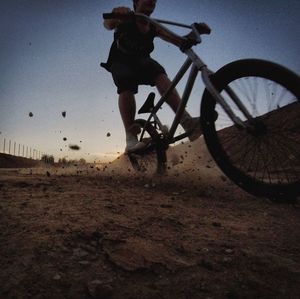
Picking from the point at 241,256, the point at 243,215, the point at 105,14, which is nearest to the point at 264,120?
the point at 243,215

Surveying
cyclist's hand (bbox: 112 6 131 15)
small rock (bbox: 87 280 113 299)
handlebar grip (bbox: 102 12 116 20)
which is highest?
cyclist's hand (bbox: 112 6 131 15)

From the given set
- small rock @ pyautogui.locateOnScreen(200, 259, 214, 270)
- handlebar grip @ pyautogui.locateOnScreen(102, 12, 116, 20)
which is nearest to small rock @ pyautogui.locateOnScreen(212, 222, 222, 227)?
small rock @ pyautogui.locateOnScreen(200, 259, 214, 270)

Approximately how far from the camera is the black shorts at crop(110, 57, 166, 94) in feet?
15.8

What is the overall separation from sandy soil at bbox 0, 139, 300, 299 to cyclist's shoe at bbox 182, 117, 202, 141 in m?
0.86

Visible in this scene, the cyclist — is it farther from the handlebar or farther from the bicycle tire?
the handlebar

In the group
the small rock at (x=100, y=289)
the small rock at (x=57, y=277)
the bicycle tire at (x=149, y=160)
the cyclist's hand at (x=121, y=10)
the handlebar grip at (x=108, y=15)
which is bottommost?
the small rock at (x=100, y=289)

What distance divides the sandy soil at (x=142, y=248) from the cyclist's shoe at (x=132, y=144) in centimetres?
124

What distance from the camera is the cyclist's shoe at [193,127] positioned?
12.7 ft

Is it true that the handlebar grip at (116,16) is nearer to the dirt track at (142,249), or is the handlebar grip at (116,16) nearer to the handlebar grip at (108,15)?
the handlebar grip at (108,15)

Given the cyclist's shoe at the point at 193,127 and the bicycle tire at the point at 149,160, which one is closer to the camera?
the cyclist's shoe at the point at 193,127

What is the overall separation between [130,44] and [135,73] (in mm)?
394

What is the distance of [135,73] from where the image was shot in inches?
190

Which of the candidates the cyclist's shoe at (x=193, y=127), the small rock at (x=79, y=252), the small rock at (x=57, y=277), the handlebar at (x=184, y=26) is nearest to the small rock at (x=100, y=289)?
the small rock at (x=57, y=277)

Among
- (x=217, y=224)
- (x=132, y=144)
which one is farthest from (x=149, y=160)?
(x=217, y=224)
